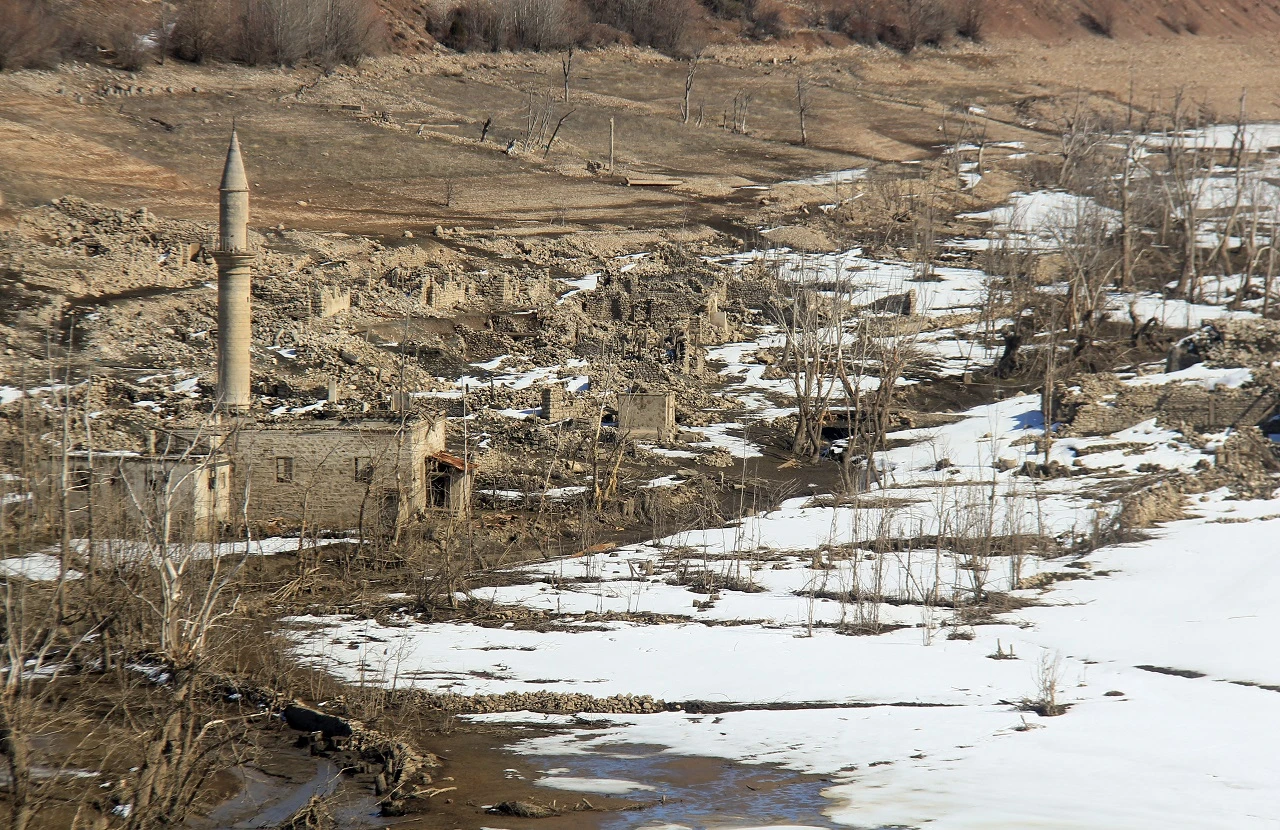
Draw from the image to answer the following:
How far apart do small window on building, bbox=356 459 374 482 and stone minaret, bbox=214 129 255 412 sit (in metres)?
3.83

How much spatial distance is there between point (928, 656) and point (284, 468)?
12589 millimetres

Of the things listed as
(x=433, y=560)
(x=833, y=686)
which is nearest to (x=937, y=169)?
(x=433, y=560)

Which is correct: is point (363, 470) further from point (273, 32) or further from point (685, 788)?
point (273, 32)

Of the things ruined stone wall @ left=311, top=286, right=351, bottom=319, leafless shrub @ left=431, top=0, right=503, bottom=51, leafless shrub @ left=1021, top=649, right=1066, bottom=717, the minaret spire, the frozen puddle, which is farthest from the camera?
leafless shrub @ left=431, top=0, right=503, bottom=51

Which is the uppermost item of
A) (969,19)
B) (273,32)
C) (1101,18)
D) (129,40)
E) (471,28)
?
(1101,18)

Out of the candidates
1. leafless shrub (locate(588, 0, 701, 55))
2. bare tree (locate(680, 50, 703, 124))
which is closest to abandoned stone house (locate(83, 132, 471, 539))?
bare tree (locate(680, 50, 703, 124))

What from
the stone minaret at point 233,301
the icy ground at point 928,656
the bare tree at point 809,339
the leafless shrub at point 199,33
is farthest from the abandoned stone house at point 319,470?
the leafless shrub at point 199,33

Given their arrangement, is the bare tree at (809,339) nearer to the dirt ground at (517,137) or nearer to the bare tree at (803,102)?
the dirt ground at (517,137)

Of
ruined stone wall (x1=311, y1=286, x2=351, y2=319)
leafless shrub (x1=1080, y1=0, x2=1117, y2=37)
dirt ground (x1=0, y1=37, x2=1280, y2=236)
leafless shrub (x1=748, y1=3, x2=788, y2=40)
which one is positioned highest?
leafless shrub (x1=1080, y1=0, x2=1117, y2=37)

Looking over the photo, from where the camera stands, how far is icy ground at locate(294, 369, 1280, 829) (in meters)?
15.7

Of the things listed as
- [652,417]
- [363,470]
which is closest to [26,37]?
[652,417]

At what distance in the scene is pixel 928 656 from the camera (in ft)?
67.3

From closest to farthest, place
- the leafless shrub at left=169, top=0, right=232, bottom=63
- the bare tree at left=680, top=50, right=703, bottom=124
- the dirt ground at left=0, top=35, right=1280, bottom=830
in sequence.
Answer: the dirt ground at left=0, top=35, right=1280, bottom=830
the leafless shrub at left=169, top=0, right=232, bottom=63
the bare tree at left=680, top=50, right=703, bottom=124

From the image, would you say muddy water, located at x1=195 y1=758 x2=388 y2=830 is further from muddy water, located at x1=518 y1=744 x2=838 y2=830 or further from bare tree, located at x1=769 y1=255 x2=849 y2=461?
bare tree, located at x1=769 y1=255 x2=849 y2=461
